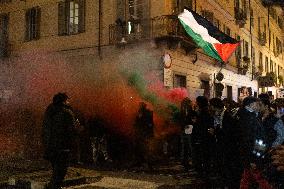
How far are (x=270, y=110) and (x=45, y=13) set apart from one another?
15.8 metres

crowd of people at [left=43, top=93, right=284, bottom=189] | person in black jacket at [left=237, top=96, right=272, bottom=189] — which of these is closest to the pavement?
crowd of people at [left=43, top=93, right=284, bottom=189]

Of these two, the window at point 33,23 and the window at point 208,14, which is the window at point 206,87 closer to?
the window at point 208,14

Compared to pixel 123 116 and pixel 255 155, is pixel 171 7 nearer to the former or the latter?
pixel 123 116

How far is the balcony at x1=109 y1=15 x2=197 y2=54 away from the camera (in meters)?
15.8

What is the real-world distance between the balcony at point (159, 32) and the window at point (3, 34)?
7.87 meters

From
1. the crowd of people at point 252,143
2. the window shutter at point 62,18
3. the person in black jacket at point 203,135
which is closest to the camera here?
the crowd of people at point 252,143

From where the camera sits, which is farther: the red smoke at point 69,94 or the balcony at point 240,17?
the balcony at point 240,17

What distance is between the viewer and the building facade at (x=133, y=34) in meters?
16.2

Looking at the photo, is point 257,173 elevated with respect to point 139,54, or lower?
lower

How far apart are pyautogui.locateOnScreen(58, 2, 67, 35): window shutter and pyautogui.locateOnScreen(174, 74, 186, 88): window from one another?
6.26 metres

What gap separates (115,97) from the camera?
1530 cm

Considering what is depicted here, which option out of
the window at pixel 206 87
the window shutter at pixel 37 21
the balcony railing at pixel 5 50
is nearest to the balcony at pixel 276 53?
the window at pixel 206 87

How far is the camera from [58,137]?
7.14 m

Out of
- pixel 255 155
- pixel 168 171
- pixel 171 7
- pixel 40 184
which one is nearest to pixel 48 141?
pixel 40 184
